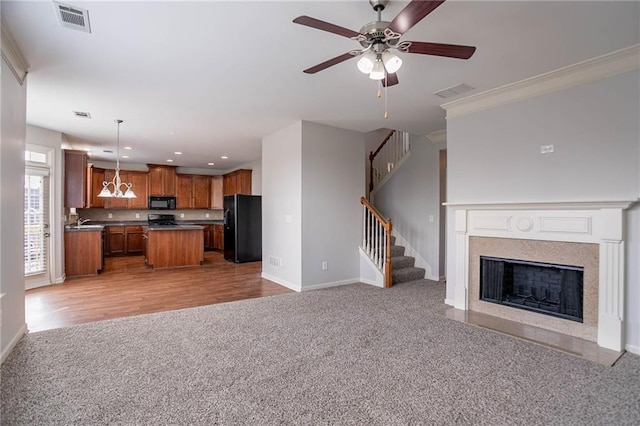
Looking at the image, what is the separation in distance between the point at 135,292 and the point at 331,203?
3383 millimetres

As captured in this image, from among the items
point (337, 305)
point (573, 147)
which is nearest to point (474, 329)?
point (337, 305)

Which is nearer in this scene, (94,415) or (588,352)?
(94,415)

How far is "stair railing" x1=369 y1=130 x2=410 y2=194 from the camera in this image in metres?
6.71

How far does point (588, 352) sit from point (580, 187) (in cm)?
154

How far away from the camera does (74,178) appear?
20.3 feet

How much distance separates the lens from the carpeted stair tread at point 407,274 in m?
5.55

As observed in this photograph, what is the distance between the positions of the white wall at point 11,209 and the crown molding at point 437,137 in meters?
5.68

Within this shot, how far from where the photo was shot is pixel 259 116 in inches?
187

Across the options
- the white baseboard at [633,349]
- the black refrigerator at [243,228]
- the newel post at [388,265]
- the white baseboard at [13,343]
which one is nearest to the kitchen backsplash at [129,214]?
the black refrigerator at [243,228]

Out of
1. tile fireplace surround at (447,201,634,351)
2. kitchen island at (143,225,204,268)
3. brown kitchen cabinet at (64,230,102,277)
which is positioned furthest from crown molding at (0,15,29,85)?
tile fireplace surround at (447,201,634,351)

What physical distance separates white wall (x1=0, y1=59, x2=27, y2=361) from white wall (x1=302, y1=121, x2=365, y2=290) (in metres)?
3.27

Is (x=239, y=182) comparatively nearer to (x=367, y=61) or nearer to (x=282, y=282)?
(x=282, y=282)

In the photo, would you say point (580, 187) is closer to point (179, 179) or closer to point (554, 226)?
point (554, 226)

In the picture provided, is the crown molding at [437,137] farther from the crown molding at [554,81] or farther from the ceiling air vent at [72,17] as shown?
the ceiling air vent at [72,17]
